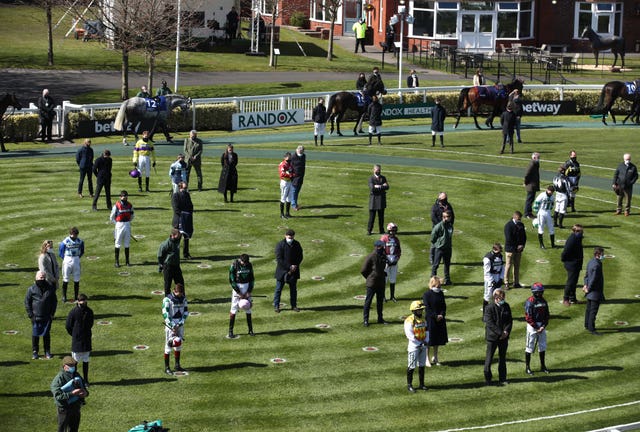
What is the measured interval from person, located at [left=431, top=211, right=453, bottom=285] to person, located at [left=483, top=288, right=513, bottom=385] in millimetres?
6160

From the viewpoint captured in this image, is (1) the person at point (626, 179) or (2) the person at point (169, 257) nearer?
(2) the person at point (169, 257)

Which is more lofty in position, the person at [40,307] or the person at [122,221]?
the person at [122,221]

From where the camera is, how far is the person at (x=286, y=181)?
3428 centimetres

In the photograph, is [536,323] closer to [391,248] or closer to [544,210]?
[391,248]

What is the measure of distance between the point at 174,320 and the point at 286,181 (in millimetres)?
12976

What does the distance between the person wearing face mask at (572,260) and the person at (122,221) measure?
34.9ft

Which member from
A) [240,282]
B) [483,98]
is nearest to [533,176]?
[240,282]

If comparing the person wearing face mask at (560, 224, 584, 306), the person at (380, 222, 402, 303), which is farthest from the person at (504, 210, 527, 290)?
the person at (380, 222, 402, 303)

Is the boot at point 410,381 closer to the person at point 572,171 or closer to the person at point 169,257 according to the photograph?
the person at point 169,257

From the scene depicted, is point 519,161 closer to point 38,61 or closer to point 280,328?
point 280,328

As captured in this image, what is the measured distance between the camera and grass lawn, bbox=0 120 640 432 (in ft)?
67.5

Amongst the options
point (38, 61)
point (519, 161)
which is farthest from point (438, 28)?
point (519, 161)

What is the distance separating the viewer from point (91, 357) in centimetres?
2311

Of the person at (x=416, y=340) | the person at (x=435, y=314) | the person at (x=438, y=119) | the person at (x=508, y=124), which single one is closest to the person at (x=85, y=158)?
the person at (x=438, y=119)
